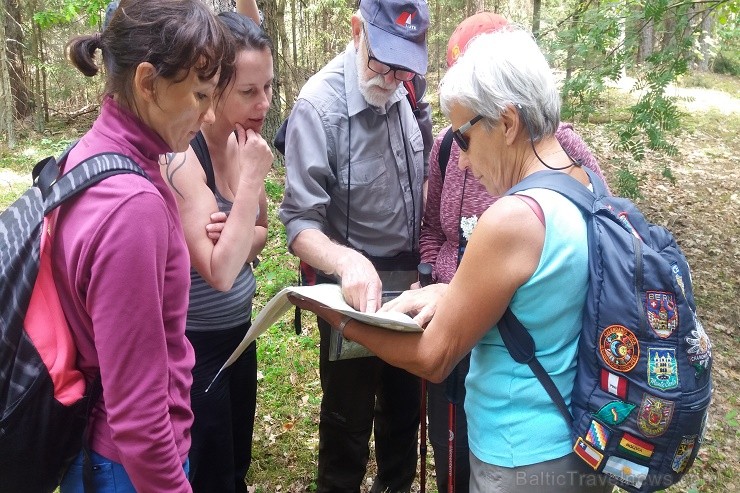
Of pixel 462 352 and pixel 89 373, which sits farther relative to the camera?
pixel 462 352

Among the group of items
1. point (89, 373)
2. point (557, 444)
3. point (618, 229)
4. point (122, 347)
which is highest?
point (618, 229)

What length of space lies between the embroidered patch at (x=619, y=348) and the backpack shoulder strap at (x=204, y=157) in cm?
148

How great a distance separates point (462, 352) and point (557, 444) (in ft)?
1.20

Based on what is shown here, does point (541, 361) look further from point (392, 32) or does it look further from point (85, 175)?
point (392, 32)

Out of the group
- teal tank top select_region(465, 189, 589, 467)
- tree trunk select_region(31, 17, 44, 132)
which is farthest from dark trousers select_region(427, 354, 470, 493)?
tree trunk select_region(31, 17, 44, 132)

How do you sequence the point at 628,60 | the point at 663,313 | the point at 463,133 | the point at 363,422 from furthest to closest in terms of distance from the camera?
the point at 628,60
the point at 363,422
the point at 463,133
the point at 663,313

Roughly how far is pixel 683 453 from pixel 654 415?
17 cm

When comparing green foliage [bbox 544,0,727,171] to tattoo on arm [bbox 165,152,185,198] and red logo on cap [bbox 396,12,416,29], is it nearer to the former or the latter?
red logo on cap [bbox 396,12,416,29]

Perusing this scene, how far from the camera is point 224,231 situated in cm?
199

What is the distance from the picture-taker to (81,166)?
131 centimetres

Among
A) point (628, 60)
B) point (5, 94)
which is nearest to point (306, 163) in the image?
point (628, 60)

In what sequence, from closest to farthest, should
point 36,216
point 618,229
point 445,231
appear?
1. point 36,216
2. point 618,229
3. point 445,231

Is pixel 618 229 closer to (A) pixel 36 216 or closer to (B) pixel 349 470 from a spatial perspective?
(A) pixel 36 216

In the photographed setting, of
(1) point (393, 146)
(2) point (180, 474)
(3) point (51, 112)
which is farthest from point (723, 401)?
(3) point (51, 112)
